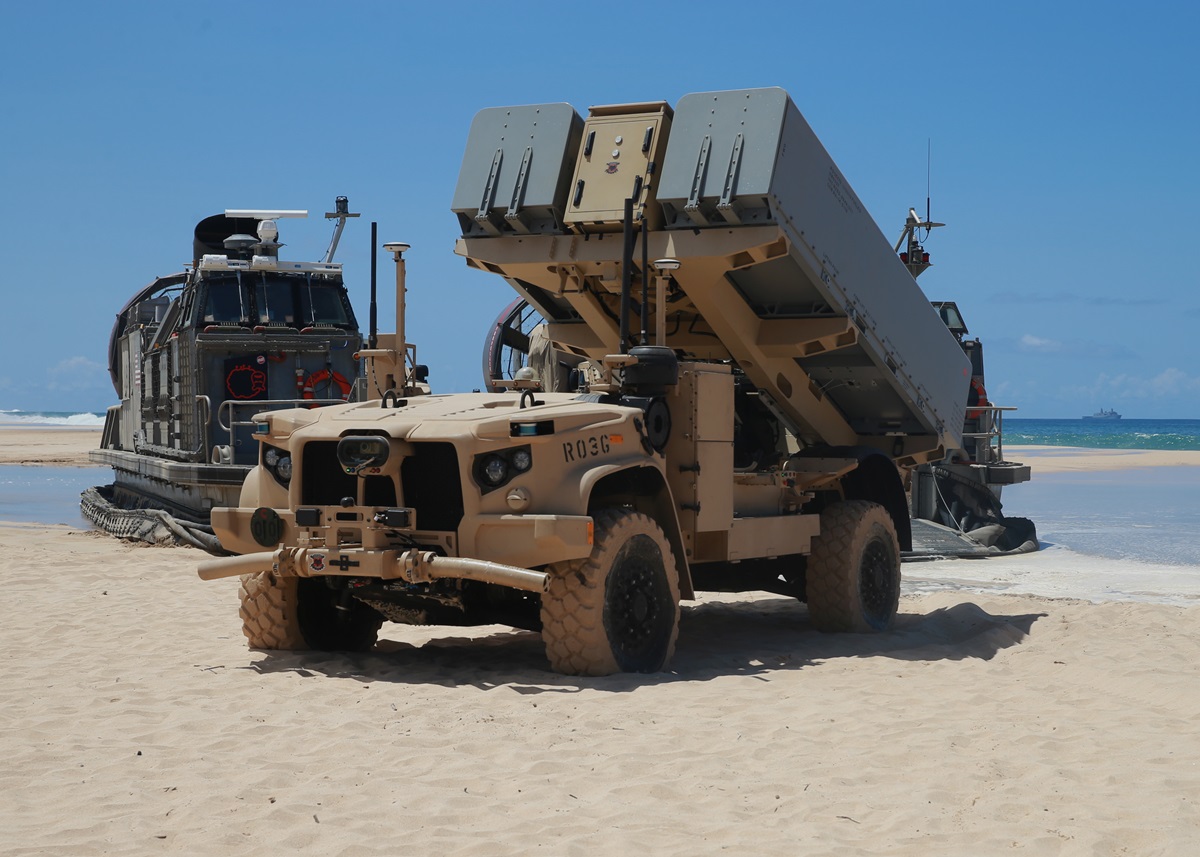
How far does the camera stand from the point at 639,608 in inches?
318

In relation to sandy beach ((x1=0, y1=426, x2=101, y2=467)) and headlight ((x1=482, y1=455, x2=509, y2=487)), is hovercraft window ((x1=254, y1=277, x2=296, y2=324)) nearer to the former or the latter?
headlight ((x1=482, y1=455, x2=509, y2=487))

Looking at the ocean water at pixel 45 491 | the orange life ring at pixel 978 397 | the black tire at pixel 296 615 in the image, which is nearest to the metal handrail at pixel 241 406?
the ocean water at pixel 45 491

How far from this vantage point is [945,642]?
10016 millimetres

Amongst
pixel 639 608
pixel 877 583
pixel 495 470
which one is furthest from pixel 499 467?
pixel 877 583

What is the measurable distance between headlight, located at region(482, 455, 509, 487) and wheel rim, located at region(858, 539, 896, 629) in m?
3.78

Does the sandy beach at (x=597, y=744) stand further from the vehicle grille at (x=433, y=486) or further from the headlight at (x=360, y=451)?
the headlight at (x=360, y=451)

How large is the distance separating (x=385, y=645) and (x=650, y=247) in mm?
3033

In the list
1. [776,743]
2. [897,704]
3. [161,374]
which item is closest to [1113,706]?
[897,704]

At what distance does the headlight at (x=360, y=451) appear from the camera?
752 centimetres

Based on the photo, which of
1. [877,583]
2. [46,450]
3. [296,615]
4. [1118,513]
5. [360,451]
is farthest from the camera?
[46,450]

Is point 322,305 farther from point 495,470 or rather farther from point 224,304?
point 495,470

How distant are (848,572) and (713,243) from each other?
9.20 ft

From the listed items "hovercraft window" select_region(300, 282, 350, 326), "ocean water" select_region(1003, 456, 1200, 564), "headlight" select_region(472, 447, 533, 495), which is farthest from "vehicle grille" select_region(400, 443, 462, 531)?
"ocean water" select_region(1003, 456, 1200, 564)

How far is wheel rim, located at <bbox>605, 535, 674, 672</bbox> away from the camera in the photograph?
7.87 m
